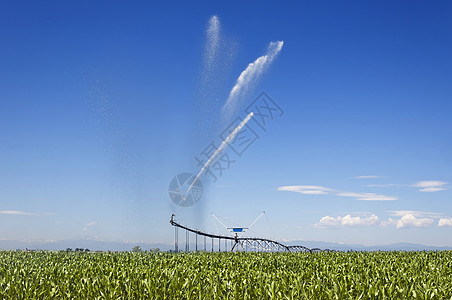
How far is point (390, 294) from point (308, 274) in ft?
13.6

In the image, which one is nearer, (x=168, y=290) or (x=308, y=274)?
(x=168, y=290)

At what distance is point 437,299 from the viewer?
924 centimetres

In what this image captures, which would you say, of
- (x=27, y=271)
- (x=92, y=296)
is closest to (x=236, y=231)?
(x=27, y=271)

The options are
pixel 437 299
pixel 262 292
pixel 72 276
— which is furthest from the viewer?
pixel 72 276

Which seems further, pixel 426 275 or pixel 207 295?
pixel 426 275

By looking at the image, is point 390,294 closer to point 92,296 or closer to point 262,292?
point 262,292

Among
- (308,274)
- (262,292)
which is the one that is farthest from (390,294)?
(308,274)

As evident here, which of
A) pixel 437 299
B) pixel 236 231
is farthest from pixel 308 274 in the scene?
pixel 236 231

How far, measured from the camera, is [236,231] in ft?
185

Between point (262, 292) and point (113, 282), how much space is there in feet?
13.9

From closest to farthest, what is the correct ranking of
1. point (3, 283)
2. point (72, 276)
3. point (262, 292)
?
point (262, 292) → point (3, 283) → point (72, 276)

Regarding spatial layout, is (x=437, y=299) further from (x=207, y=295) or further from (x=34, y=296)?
(x=34, y=296)

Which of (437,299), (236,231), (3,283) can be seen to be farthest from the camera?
(236,231)

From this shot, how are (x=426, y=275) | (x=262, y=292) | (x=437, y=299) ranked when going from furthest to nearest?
(x=426, y=275) < (x=262, y=292) < (x=437, y=299)
